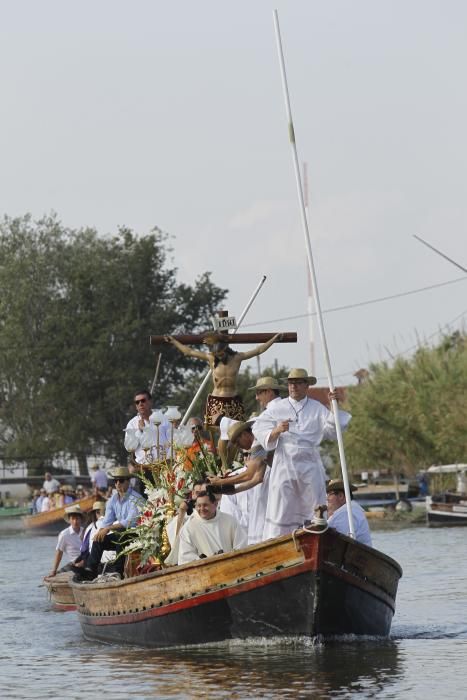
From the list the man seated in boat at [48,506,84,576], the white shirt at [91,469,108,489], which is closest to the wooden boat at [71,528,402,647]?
the man seated in boat at [48,506,84,576]

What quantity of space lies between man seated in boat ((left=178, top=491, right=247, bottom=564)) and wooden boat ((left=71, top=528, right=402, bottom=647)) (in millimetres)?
282

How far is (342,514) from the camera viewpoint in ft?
56.9

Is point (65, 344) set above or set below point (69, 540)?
above

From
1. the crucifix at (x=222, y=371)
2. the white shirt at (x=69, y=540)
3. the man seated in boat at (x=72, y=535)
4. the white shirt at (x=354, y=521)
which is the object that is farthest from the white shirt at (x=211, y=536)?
the white shirt at (x=69, y=540)

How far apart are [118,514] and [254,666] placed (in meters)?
4.40

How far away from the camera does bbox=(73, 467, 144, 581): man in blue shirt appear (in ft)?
64.9

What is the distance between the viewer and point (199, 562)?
16.8m

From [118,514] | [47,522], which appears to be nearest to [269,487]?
[118,514]

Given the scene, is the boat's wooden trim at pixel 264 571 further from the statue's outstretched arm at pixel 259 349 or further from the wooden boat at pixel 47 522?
the wooden boat at pixel 47 522

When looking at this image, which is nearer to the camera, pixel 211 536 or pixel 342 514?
pixel 211 536

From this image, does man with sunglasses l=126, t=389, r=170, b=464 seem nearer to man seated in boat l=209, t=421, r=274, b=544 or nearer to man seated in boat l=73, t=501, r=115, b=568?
man seated in boat l=73, t=501, r=115, b=568

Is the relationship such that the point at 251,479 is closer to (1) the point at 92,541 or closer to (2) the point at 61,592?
(1) the point at 92,541

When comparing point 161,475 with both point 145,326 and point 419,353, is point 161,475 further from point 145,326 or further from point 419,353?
point 145,326

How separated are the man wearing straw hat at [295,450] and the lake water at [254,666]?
1.25m
